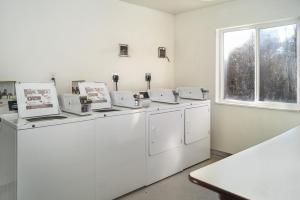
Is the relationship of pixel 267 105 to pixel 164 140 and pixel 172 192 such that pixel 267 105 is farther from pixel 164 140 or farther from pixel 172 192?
pixel 172 192

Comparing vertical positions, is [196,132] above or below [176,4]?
below

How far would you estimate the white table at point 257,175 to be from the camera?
3.50 ft

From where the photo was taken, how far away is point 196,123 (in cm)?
363

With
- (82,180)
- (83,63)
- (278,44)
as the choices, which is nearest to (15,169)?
(82,180)

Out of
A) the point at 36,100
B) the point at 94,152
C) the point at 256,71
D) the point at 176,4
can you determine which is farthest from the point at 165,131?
the point at 176,4

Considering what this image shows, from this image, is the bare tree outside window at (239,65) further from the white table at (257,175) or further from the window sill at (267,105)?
the white table at (257,175)

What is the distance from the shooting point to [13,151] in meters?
2.05

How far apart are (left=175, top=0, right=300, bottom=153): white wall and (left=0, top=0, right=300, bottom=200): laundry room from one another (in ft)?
0.05

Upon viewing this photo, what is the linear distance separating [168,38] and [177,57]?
0.39m

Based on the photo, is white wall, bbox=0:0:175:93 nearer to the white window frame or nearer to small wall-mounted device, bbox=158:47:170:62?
small wall-mounted device, bbox=158:47:170:62

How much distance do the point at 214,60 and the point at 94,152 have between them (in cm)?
257

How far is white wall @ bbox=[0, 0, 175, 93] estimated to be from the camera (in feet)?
9.04

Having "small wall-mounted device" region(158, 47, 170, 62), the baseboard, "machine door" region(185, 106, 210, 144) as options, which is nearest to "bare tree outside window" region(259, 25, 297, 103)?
"machine door" region(185, 106, 210, 144)

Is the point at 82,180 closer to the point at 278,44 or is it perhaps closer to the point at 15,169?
the point at 15,169
